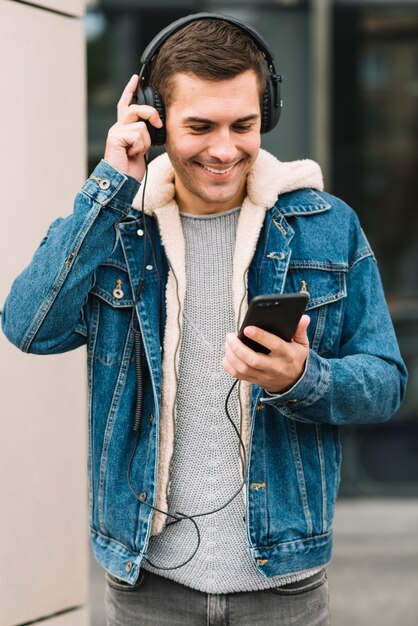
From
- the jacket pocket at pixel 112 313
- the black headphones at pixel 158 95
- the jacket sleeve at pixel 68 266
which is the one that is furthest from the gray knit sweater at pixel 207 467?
the black headphones at pixel 158 95

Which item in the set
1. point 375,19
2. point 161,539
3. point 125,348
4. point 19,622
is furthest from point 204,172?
point 375,19

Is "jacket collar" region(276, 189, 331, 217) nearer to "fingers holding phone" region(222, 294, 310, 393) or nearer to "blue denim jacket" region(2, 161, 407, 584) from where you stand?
"blue denim jacket" region(2, 161, 407, 584)

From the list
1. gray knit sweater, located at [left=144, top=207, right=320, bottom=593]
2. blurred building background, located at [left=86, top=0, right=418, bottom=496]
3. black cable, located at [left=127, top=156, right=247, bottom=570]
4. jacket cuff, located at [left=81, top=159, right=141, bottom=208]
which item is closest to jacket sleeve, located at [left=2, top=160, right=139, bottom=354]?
jacket cuff, located at [left=81, top=159, right=141, bottom=208]

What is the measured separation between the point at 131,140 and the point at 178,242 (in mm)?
261

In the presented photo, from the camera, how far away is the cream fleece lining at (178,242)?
2.24 meters

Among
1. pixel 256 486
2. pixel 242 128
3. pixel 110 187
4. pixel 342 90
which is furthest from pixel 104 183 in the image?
pixel 342 90

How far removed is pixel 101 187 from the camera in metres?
2.21

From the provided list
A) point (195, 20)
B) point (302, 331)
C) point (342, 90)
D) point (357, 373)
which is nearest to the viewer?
point (302, 331)

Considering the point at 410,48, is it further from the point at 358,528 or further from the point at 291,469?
the point at 291,469

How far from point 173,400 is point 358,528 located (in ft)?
13.2

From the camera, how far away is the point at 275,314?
1926 mm

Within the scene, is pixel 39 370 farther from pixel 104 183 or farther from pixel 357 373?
pixel 357 373

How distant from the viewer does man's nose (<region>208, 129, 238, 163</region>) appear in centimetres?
218

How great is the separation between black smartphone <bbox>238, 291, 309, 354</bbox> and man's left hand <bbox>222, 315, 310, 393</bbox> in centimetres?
1
